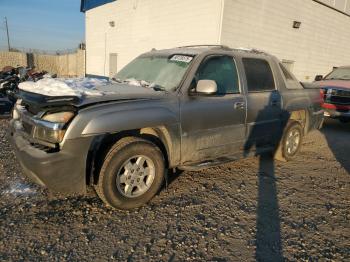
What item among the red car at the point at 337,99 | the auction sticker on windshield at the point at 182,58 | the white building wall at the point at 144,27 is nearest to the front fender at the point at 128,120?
the auction sticker on windshield at the point at 182,58

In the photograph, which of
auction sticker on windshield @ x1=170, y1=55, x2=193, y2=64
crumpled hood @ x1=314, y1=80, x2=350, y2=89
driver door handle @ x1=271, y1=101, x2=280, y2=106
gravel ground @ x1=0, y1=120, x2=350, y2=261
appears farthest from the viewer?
crumpled hood @ x1=314, y1=80, x2=350, y2=89

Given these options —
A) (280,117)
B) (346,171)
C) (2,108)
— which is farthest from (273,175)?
(2,108)

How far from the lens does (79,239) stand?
294 centimetres

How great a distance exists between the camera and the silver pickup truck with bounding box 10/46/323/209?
3064 millimetres

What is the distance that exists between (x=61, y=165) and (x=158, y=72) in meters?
1.90

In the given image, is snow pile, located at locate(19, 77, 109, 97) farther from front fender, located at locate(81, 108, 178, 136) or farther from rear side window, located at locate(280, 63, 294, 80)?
rear side window, located at locate(280, 63, 294, 80)

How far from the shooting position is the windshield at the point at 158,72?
3992 mm

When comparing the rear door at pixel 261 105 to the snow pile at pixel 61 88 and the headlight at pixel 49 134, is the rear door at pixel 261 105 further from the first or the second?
the headlight at pixel 49 134

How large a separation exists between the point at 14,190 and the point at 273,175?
12.0 ft

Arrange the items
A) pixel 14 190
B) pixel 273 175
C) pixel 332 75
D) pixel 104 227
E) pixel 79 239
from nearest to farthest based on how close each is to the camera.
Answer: pixel 79 239 < pixel 104 227 < pixel 14 190 < pixel 273 175 < pixel 332 75

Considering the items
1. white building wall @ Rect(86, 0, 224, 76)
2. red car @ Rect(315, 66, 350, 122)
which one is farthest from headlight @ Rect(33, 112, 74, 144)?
white building wall @ Rect(86, 0, 224, 76)

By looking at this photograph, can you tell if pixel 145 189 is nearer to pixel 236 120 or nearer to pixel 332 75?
→ pixel 236 120

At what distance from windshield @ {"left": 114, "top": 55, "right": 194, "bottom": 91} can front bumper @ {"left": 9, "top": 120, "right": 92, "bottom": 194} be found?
4.46 ft

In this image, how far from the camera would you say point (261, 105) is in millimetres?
4789
